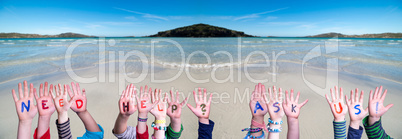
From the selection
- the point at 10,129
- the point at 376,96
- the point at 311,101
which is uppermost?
the point at 376,96

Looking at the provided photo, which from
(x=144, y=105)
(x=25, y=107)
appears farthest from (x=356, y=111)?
(x=25, y=107)

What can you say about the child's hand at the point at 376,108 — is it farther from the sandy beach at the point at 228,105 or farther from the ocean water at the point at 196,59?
the ocean water at the point at 196,59

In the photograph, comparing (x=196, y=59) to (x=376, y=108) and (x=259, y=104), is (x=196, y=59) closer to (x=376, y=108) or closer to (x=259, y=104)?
(x=259, y=104)

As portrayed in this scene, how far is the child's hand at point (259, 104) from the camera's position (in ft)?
7.12

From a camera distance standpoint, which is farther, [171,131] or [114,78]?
[114,78]

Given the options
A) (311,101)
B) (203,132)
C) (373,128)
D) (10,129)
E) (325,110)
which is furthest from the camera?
(311,101)

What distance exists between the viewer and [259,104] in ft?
7.16

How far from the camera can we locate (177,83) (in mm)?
5324

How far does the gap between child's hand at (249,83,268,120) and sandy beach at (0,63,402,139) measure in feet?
2.83

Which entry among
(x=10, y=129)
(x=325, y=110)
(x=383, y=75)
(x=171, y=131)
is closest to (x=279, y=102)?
(x=171, y=131)

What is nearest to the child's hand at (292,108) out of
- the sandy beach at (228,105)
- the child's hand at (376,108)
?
the child's hand at (376,108)

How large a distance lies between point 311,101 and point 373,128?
219cm

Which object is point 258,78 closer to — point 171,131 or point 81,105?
point 171,131

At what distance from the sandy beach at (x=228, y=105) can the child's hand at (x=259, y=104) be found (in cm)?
86
